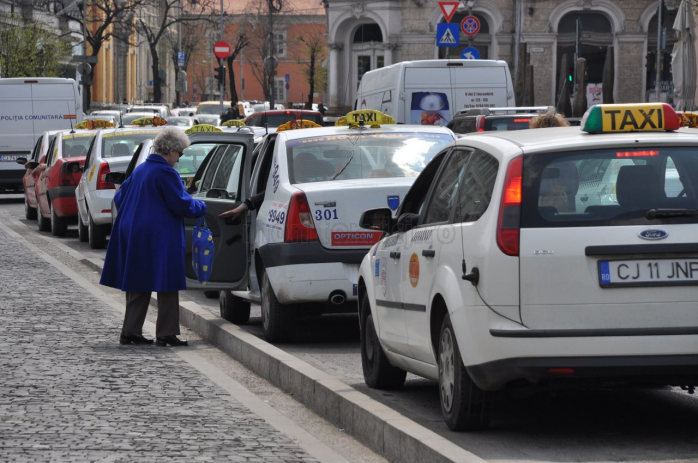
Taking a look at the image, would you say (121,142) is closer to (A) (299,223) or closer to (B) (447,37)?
(A) (299,223)

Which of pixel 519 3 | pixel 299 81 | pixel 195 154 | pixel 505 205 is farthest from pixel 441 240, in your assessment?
pixel 299 81

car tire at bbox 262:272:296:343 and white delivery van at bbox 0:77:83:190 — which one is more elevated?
white delivery van at bbox 0:77:83:190

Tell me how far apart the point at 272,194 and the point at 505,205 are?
190 inches

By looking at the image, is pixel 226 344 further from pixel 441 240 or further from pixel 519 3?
pixel 519 3

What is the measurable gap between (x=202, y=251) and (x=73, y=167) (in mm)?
12438

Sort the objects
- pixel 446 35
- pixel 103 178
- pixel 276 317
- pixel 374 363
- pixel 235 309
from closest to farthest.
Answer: pixel 374 363 → pixel 276 317 → pixel 235 309 → pixel 103 178 → pixel 446 35

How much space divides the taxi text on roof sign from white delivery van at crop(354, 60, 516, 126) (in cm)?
2092

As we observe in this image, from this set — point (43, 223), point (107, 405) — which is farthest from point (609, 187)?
point (43, 223)

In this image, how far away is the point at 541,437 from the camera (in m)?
6.69

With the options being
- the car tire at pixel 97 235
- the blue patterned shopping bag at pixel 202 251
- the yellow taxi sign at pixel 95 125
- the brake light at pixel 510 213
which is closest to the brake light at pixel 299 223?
the blue patterned shopping bag at pixel 202 251

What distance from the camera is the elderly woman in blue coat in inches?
416

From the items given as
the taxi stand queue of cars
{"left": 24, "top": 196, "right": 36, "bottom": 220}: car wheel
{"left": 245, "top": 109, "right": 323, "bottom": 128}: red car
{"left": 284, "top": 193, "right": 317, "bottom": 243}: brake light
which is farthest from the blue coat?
{"left": 245, "top": 109, "right": 323, "bottom": 128}: red car

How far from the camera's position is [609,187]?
20.9 feet

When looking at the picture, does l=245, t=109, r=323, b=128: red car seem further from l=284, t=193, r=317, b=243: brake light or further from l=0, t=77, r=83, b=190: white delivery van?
l=284, t=193, r=317, b=243: brake light
